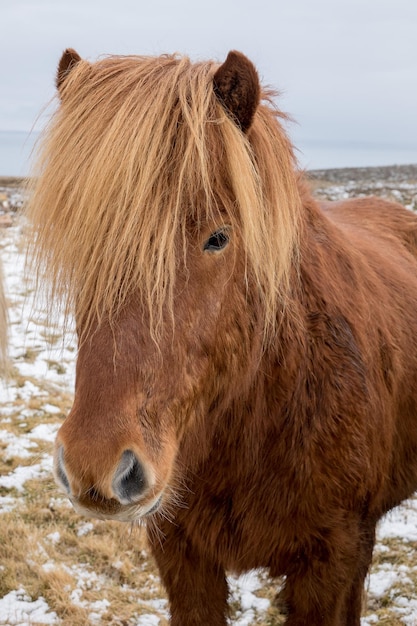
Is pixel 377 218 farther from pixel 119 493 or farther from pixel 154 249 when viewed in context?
pixel 119 493

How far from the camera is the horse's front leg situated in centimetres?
239

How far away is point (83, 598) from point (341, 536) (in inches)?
72.5

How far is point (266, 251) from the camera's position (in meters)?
1.85

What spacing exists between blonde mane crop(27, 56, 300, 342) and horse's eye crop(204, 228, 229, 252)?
0.05 metres

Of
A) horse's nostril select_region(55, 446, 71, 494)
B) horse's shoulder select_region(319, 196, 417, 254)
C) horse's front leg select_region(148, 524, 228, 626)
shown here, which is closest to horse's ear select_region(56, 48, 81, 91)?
horse's nostril select_region(55, 446, 71, 494)

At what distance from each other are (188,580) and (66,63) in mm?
1915

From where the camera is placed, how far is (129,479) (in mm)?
1542

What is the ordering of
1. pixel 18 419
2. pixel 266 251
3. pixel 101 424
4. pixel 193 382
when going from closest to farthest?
1. pixel 101 424
2. pixel 193 382
3. pixel 266 251
4. pixel 18 419

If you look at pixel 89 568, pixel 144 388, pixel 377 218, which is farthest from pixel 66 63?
pixel 89 568

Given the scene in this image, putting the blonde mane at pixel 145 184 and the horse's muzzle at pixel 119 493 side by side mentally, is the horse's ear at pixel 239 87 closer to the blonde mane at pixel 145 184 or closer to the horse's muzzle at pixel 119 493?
the blonde mane at pixel 145 184

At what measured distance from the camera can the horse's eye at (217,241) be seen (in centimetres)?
171

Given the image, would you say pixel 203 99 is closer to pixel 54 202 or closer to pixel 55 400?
pixel 54 202

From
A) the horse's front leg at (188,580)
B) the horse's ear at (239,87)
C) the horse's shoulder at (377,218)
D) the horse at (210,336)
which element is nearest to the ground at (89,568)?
the horse's shoulder at (377,218)

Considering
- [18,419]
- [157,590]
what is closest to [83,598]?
[157,590]
